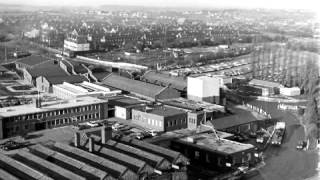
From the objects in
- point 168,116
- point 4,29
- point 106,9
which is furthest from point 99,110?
point 106,9

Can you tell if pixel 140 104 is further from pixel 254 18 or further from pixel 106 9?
pixel 106 9

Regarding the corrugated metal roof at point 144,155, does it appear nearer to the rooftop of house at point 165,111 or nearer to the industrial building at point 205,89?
the rooftop of house at point 165,111

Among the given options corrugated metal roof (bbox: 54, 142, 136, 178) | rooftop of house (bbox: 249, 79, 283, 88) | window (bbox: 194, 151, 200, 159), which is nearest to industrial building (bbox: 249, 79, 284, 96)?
rooftop of house (bbox: 249, 79, 283, 88)

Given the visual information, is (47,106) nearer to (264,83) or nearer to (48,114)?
(48,114)

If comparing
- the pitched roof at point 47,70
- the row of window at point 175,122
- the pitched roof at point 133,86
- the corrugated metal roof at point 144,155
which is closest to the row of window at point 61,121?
the row of window at point 175,122

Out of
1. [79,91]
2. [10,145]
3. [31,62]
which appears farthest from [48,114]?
[31,62]
